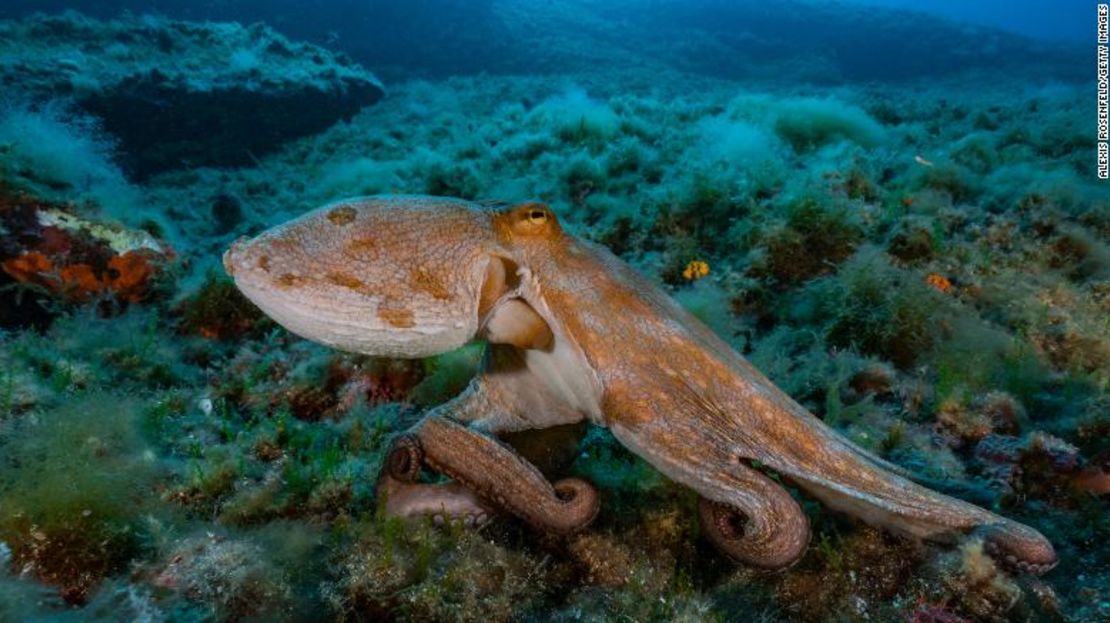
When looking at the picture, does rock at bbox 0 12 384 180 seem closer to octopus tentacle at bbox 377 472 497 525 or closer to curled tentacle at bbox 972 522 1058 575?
octopus tentacle at bbox 377 472 497 525

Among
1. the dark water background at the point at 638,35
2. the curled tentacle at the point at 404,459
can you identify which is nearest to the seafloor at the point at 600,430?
the curled tentacle at the point at 404,459

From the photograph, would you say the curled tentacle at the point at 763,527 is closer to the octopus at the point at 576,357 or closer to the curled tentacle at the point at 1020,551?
the octopus at the point at 576,357

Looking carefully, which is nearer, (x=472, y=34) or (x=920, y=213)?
(x=920, y=213)

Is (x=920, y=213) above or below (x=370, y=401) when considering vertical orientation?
above

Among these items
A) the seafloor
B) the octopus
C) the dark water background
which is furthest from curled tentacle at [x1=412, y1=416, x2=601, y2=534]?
the dark water background

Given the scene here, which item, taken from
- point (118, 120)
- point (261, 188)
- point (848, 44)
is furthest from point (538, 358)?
point (848, 44)

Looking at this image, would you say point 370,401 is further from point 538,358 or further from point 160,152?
point 160,152

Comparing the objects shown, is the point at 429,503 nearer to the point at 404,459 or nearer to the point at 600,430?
the point at 404,459
